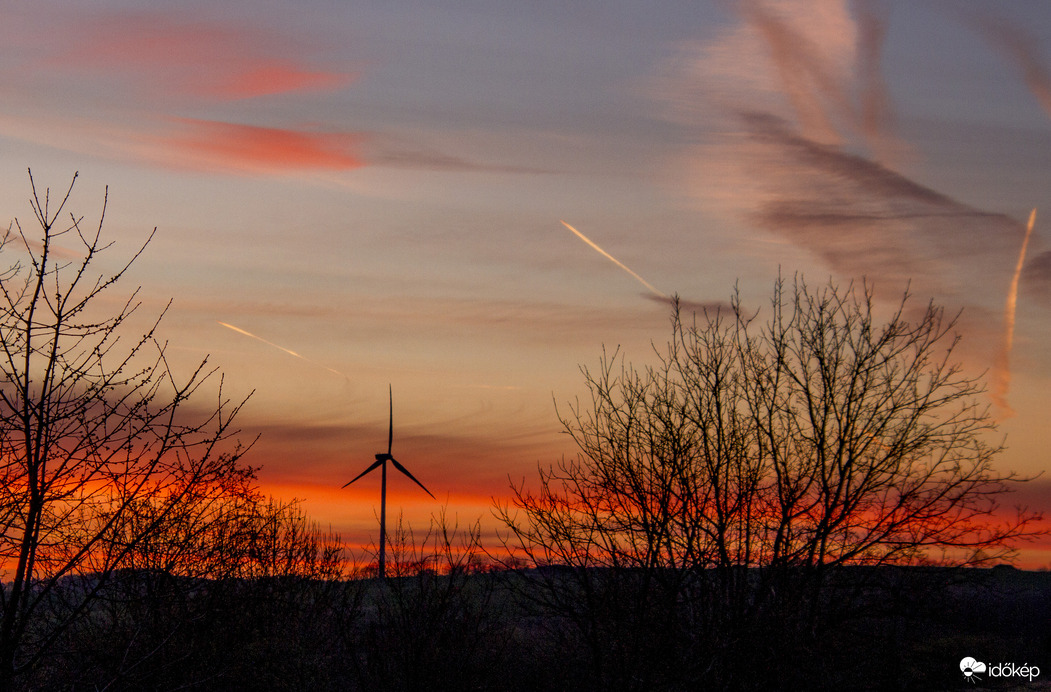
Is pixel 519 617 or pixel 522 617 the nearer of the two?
pixel 522 617

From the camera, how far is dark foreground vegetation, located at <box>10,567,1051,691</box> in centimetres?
1911

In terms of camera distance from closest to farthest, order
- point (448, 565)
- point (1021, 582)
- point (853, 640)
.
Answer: point (853, 640), point (448, 565), point (1021, 582)

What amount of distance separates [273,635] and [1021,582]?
9778 cm

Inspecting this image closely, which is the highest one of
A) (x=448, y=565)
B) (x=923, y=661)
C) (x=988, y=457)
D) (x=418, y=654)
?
(x=988, y=457)

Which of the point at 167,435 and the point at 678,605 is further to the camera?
the point at 678,605

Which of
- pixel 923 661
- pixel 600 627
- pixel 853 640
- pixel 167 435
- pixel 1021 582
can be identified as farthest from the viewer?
pixel 1021 582

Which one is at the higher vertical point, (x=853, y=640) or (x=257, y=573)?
(x=257, y=573)

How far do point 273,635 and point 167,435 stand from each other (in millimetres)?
20834

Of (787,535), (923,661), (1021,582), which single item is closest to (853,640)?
(787,535)

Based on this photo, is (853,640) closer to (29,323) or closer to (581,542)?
(581,542)

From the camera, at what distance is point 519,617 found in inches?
1046

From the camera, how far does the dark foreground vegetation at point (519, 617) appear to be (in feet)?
62.7

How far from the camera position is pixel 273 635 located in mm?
27984

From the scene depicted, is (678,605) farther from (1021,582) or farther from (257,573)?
(1021,582)
